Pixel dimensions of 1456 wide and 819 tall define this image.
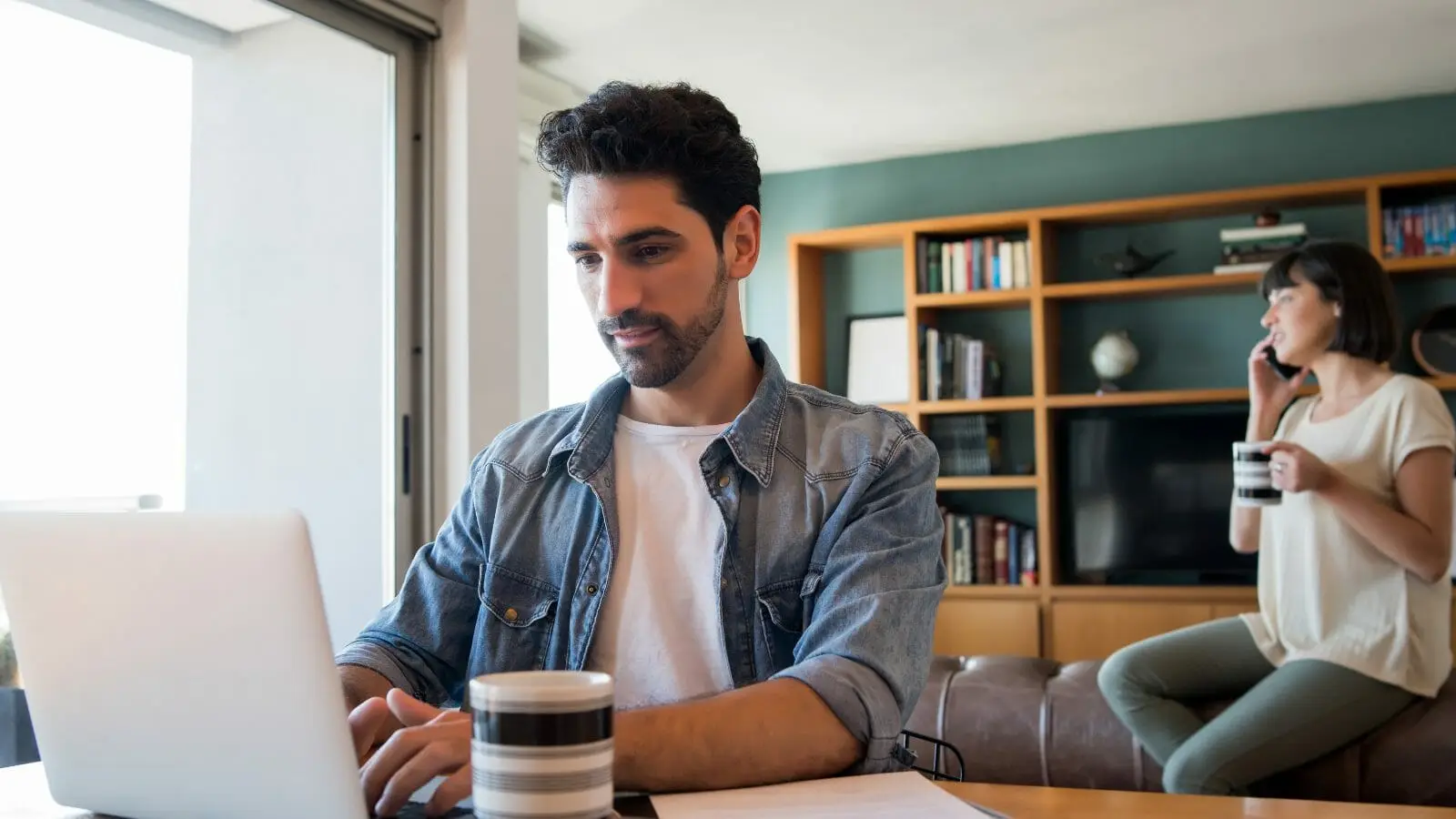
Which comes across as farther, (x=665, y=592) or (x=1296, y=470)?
(x=1296, y=470)

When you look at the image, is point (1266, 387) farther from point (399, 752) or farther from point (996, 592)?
point (399, 752)

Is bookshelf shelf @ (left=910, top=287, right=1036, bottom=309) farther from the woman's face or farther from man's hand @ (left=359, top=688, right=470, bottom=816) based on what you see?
man's hand @ (left=359, top=688, right=470, bottom=816)

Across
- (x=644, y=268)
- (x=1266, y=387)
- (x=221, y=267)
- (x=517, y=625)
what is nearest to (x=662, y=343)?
(x=644, y=268)

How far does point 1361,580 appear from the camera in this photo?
2.15 metres

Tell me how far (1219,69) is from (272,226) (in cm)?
315

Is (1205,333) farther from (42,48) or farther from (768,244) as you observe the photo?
(42,48)

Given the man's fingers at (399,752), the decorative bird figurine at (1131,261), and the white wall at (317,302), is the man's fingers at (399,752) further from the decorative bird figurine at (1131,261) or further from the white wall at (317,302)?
the decorative bird figurine at (1131,261)

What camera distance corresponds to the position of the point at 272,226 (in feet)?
9.14

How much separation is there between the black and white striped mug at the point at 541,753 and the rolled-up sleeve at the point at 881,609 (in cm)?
34

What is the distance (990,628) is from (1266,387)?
212cm

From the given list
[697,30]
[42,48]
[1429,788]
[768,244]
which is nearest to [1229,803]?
[1429,788]

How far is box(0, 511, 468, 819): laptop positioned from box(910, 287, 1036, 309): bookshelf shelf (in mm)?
4277

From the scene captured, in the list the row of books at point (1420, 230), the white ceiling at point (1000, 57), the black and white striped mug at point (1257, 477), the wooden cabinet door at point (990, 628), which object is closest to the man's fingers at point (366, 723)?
the black and white striped mug at point (1257, 477)

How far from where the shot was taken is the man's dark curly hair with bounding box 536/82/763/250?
113 cm
